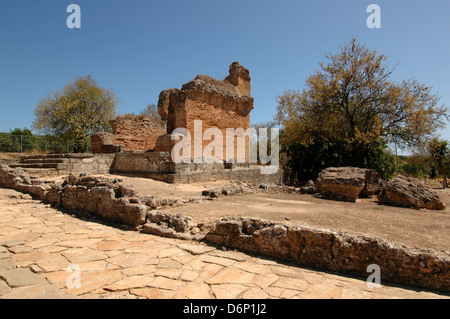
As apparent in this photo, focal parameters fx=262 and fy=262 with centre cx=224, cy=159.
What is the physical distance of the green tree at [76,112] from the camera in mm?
22609

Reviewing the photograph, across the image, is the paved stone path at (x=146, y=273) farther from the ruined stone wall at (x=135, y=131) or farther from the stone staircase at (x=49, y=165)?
the ruined stone wall at (x=135, y=131)

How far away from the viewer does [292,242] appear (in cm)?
312

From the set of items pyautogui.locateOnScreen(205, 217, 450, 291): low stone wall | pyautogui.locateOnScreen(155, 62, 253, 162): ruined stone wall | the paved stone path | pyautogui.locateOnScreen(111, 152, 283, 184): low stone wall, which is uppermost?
pyautogui.locateOnScreen(155, 62, 253, 162): ruined stone wall

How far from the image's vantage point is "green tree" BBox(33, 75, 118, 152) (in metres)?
22.6

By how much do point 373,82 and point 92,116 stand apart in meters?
22.4

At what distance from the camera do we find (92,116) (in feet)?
78.6

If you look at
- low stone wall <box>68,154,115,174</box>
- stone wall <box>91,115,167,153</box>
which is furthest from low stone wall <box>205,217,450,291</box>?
stone wall <box>91,115,167,153</box>

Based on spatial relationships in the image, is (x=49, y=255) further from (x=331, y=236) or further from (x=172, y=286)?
(x=331, y=236)

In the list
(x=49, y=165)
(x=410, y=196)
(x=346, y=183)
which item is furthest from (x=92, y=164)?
(x=410, y=196)

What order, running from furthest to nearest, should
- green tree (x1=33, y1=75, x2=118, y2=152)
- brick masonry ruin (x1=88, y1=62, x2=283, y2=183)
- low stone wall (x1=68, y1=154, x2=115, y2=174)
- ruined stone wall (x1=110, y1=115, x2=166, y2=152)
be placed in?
green tree (x1=33, y1=75, x2=118, y2=152), ruined stone wall (x1=110, y1=115, x2=166, y2=152), low stone wall (x1=68, y1=154, x2=115, y2=174), brick masonry ruin (x1=88, y1=62, x2=283, y2=183)

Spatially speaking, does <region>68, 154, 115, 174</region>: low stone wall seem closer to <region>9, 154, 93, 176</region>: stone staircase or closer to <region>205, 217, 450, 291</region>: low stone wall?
<region>9, 154, 93, 176</region>: stone staircase

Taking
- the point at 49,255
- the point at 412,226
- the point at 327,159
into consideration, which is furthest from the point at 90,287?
the point at 327,159

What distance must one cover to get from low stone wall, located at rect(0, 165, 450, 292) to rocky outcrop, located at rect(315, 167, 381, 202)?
5898 millimetres

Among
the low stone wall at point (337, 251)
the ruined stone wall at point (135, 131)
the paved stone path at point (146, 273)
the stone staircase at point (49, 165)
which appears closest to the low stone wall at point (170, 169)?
the stone staircase at point (49, 165)
